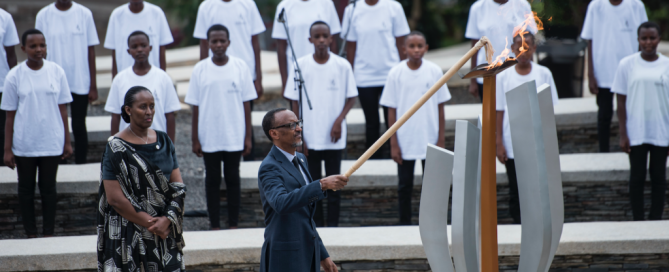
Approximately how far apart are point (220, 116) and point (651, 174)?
367 centimetres

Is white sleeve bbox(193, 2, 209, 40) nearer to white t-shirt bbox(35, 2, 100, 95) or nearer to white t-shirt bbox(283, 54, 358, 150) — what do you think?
white t-shirt bbox(35, 2, 100, 95)

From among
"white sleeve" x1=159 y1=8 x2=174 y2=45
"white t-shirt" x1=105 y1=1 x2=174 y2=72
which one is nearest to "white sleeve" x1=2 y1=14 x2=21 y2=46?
"white t-shirt" x1=105 y1=1 x2=174 y2=72

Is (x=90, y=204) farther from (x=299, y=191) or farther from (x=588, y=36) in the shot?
(x=588, y=36)

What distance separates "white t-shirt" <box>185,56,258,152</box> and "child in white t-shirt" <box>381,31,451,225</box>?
127cm

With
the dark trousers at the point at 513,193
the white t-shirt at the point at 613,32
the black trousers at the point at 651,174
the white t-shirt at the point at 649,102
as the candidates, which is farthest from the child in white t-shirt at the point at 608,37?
the dark trousers at the point at 513,193

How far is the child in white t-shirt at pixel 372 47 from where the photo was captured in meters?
6.30

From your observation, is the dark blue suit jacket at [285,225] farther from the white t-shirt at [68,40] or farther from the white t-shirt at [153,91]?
the white t-shirt at [68,40]

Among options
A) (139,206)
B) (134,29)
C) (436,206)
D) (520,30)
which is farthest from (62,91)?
(520,30)

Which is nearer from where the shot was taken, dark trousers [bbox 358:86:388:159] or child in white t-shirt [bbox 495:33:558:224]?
child in white t-shirt [bbox 495:33:558:224]

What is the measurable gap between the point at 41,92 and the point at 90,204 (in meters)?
1.15

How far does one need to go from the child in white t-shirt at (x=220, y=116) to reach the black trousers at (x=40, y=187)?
1.22 m

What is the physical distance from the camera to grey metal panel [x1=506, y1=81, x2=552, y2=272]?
3232mm

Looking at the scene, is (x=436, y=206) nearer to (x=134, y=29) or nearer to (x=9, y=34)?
(x=134, y=29)

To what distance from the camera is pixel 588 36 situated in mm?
6145
